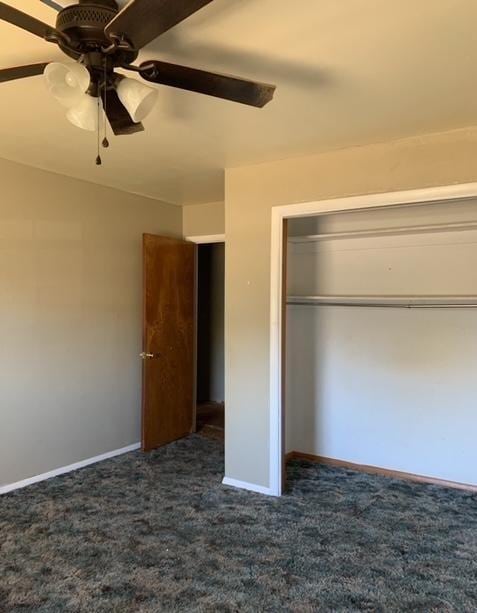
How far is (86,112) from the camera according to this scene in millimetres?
1706

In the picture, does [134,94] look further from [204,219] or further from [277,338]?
[204,219]

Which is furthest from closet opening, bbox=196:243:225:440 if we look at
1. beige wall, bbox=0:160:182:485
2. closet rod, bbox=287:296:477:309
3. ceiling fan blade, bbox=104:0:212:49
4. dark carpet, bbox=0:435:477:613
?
ceiling fan blade, bbox=104:0:212:49

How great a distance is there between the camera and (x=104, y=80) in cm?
162

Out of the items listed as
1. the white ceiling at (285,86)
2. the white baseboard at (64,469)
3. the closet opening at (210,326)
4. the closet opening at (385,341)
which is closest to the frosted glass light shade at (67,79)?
the white ceiling at (285,86)

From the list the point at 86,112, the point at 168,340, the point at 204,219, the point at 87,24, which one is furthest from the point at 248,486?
the point at 87,24

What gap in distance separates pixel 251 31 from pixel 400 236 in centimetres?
242

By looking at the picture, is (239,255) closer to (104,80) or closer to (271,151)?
(271,151)

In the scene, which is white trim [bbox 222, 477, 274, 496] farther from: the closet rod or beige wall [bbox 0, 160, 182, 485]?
the closet rod

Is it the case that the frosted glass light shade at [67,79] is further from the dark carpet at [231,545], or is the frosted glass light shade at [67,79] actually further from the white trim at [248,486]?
the white trim at [248,486]

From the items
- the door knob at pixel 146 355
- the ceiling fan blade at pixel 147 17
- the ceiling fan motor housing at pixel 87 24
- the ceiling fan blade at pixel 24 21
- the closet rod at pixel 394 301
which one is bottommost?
the door knob at pixel 146 355

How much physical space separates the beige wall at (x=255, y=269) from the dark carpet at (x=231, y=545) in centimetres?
38


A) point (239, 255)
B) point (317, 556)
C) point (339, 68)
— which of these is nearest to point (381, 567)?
point (317, 556)

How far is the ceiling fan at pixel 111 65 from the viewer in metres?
1.29

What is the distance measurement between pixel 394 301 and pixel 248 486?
5.94ft
